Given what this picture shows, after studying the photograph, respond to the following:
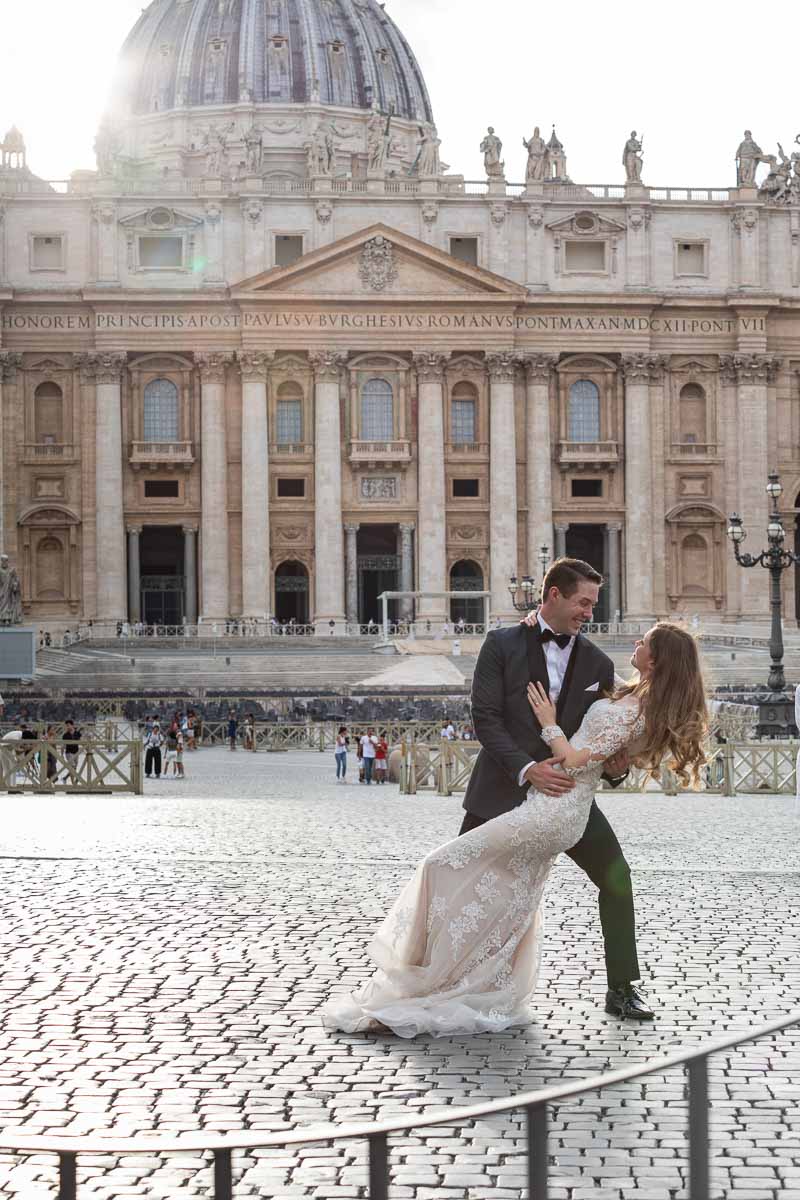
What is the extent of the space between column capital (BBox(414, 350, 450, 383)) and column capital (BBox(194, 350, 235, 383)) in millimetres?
6595

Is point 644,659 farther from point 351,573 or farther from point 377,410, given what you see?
point 377,410

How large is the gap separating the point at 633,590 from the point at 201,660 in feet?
66.9

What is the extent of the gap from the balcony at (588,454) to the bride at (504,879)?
A: 56.0 metres

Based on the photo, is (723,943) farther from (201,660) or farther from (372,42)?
(372,42)

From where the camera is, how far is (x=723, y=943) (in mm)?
9492

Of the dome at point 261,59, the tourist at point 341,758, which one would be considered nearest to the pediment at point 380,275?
the dome at point 261,59

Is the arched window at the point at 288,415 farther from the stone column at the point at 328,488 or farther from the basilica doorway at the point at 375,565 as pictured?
the basilica doorway at the point at 375,565

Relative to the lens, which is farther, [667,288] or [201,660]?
[667,288]

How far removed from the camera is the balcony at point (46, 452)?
2467 inches

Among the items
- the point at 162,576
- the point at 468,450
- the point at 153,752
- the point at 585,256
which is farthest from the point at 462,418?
the point at 153,752

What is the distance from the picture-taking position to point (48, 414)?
207 ft

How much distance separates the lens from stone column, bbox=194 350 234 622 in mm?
61875

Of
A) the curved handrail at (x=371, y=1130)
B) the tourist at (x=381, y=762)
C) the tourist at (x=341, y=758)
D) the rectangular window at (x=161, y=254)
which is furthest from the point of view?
the rectangular window at (x=161, y=254)

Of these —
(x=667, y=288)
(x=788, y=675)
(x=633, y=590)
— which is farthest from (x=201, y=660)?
(x=667, y=288)
